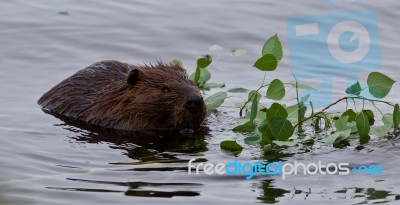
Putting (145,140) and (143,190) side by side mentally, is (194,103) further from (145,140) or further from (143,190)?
(143,190)

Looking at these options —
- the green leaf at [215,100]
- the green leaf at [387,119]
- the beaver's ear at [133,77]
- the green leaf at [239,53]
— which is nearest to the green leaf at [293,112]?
the green leaf at [387,119]

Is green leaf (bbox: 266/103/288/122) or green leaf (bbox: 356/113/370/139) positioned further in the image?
green leaf (bbox: 356/113/370/139)

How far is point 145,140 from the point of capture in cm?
605

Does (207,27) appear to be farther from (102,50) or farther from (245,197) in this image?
(245,197)

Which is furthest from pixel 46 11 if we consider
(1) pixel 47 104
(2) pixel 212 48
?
(1) pixel 47 104

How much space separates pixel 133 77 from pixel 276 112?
1.15 m

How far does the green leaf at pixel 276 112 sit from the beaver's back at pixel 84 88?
1255 millimetres

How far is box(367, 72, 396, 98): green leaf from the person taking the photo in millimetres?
5738

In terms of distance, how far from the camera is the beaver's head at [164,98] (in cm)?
614

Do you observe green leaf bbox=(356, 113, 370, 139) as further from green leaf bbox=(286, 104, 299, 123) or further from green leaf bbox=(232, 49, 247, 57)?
green leaf bbox=(232, 49, 247, 57)

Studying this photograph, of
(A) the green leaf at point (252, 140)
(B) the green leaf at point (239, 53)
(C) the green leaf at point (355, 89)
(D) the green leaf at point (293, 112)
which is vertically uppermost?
(B) the green leaf at point (239, 53)

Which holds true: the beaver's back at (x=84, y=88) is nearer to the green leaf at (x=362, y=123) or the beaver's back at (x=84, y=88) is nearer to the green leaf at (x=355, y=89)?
the green leaf at (x=355, y=89)

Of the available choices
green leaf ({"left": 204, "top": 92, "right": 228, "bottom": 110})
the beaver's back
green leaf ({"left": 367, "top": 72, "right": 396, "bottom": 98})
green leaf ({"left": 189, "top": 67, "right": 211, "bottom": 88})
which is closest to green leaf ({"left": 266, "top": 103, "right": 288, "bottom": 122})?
green leaf ({"left": 367, "top": 72, "right": 396, "bottom": 98})

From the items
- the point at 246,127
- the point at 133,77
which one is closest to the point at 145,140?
the point at 133,77
